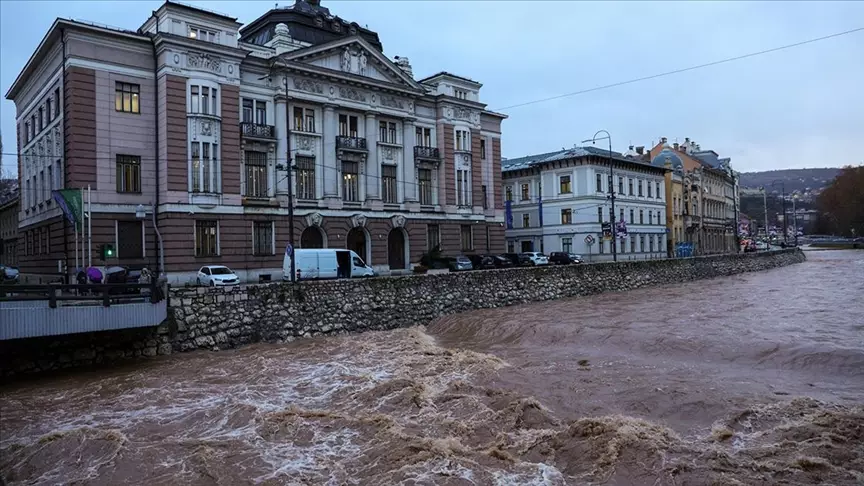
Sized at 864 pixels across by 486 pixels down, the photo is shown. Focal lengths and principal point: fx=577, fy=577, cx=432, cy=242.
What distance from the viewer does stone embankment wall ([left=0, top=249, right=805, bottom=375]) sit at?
60.6 feet

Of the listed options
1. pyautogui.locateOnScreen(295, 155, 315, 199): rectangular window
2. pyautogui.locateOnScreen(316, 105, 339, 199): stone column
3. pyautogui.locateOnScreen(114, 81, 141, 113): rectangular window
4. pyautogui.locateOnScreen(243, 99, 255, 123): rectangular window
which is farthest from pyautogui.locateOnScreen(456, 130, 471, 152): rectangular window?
pyautogui.locateOnScreen(114, 81, 141, 113): rectangular window

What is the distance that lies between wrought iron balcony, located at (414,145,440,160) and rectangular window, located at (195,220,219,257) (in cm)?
1759

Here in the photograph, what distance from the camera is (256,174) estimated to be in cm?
3794

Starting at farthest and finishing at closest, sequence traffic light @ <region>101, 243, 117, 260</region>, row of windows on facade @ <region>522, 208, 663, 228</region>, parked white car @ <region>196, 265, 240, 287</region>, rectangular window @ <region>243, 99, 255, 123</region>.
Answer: row of windows on facade @ <region>522, 208, 663, 228</region> → rectangular window @ <region>243, 99, 255, 123</region> → traffic light @ <region>101, 243, 117, 260</region> → parked white car @ <region>196, 265, 240, 287</region>

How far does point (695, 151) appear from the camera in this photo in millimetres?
101875

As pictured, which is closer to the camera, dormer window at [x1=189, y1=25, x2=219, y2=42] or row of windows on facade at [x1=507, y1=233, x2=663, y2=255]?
dormer window at [x1=189, y1=25, x2=219, y2=42]

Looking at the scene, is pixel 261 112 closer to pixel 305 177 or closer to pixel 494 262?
pixel 305 177

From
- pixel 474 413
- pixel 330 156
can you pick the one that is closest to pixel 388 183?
pixel 330 156

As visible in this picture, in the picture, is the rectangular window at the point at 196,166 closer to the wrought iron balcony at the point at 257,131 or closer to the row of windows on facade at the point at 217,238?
the row of windows on facade at the point at 217,238

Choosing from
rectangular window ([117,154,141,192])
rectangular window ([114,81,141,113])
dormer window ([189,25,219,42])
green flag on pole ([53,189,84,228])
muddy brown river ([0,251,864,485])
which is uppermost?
dormer window ([189,25,219,42])

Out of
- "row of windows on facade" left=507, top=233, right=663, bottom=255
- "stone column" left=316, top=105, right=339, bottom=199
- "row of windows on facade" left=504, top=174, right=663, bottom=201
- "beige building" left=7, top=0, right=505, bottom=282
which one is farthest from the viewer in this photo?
"row of windows on facade" left=504, top=174, right=663, bottom=201

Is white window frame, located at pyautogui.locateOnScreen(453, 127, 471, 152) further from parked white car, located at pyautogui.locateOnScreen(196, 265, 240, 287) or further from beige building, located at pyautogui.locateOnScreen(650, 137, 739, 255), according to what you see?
beige building, located at pyautogui.locateOnScreen(650, 137, 739, 255)

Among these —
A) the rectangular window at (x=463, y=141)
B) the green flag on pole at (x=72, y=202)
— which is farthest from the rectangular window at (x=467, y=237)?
the green flag on pole at (x=72, y=202)

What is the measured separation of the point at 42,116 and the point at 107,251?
1274 centimetres
